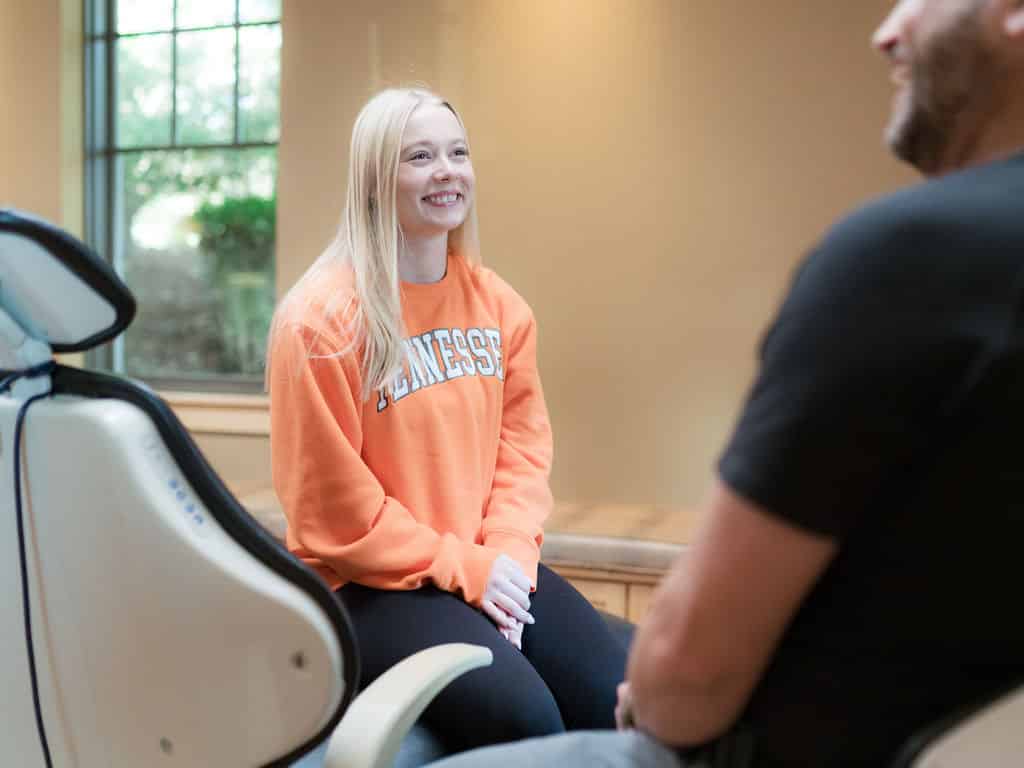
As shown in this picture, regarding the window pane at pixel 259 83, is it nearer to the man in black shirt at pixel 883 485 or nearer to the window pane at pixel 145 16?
the window pane at pixel 145 16

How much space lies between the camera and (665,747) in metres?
0.83

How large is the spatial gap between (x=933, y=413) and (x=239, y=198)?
133 inches

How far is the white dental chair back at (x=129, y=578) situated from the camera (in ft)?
2.99

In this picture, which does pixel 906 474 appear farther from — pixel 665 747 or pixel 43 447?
pixel 43 447

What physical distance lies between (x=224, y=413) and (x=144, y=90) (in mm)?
1271

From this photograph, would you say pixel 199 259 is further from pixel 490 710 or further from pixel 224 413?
pixel 490 710

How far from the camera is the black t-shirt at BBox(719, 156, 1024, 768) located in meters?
0.62

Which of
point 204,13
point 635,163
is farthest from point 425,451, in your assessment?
point 204,13

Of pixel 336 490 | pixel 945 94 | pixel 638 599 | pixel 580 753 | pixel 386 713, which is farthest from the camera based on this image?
pixel 638 599

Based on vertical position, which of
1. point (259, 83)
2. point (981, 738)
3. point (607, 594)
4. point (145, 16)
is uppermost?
point (145, 16)

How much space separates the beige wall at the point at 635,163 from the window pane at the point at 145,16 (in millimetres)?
731

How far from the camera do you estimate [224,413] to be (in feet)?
11.9

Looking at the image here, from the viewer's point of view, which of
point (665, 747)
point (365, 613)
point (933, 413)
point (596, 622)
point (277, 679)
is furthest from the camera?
point (596, 622)

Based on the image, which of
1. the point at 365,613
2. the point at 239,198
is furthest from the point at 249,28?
the point at 365,613
